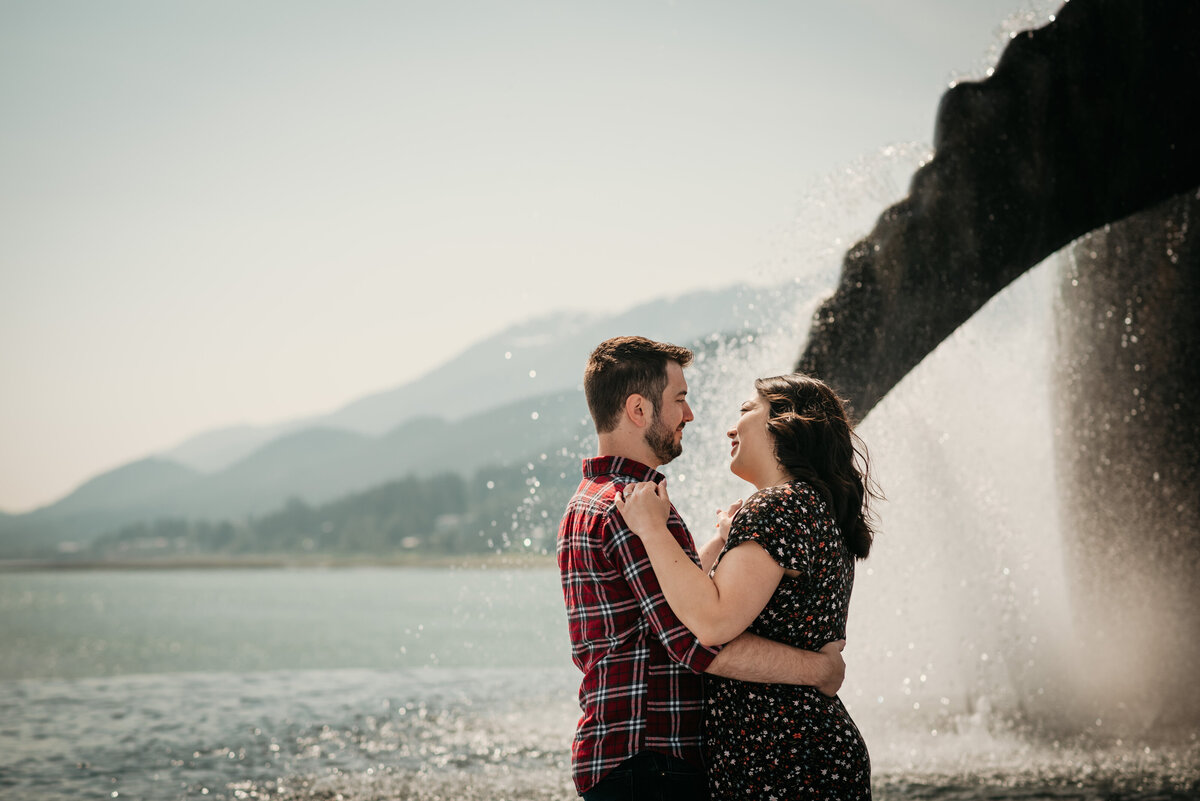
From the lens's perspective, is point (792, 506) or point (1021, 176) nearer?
point (792, 506)

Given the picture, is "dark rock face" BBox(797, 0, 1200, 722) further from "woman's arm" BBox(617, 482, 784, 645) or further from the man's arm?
"woman's arm" BBox(617, 482, 784, 645)

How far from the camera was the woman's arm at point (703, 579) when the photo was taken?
3164 millimetres

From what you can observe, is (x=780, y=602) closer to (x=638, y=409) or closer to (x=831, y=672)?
(x=831, y=672)

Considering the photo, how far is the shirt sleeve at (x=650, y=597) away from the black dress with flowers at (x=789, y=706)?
26 cm

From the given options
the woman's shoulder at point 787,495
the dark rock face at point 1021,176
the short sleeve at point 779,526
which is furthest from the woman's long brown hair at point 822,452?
the dark rock face at point 1021,176

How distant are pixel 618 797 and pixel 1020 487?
10257 mm

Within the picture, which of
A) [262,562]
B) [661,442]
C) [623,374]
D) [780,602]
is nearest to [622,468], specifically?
[661,442]

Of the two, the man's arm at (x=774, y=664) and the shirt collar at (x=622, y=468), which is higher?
the shirt collar at (x=622, y=468)

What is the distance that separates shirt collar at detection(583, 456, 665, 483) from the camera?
357cm

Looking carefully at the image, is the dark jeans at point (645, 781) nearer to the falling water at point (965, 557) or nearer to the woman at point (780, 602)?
the woman at point (780, 602)

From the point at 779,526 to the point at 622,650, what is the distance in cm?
69

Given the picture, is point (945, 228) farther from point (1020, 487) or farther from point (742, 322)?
point (1020, 487)

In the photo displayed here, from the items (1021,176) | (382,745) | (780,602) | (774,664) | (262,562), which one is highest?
(1021,176)

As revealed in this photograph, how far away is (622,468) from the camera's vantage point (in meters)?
3.58
